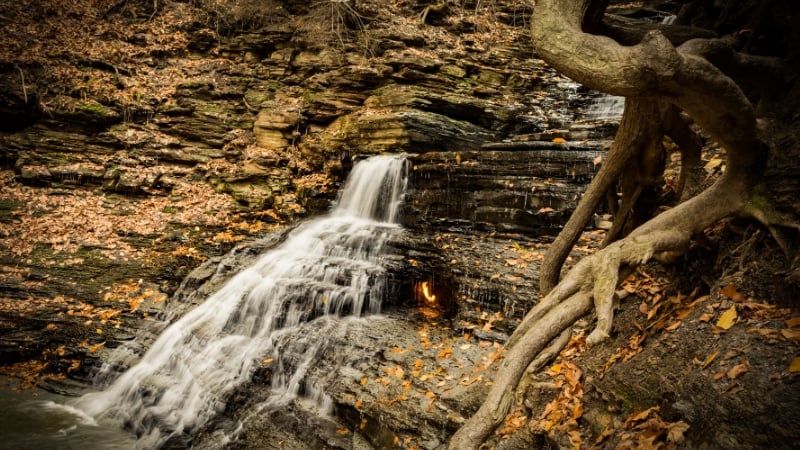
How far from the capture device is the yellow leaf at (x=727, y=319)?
2654mm

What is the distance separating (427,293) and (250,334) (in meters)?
3.30

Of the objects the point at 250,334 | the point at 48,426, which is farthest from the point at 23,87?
the point at 250,334

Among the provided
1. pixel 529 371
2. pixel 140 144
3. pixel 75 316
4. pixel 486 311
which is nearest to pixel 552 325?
pixel 529 371

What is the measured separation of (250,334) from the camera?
6.70 meters

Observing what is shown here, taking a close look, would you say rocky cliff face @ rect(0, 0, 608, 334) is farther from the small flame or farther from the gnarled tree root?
the gnarled tree root

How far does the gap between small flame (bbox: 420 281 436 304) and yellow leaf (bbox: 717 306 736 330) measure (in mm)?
4869

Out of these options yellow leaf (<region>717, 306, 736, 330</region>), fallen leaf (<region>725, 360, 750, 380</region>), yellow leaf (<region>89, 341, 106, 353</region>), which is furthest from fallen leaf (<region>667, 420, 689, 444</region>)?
yellow leaf (<region>89, 341, 106, 353</region>)

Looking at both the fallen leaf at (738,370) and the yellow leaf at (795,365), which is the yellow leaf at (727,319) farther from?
the yellow leaf at (795,365)

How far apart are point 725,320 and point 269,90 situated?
43.7 ft

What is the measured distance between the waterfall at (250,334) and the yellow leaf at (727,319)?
463 cm

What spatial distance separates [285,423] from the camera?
5.05 metres

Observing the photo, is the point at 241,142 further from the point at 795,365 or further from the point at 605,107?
the point at 795,365

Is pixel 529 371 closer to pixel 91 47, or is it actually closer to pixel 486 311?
pixel 486 311

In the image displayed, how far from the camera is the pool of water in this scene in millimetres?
5160
